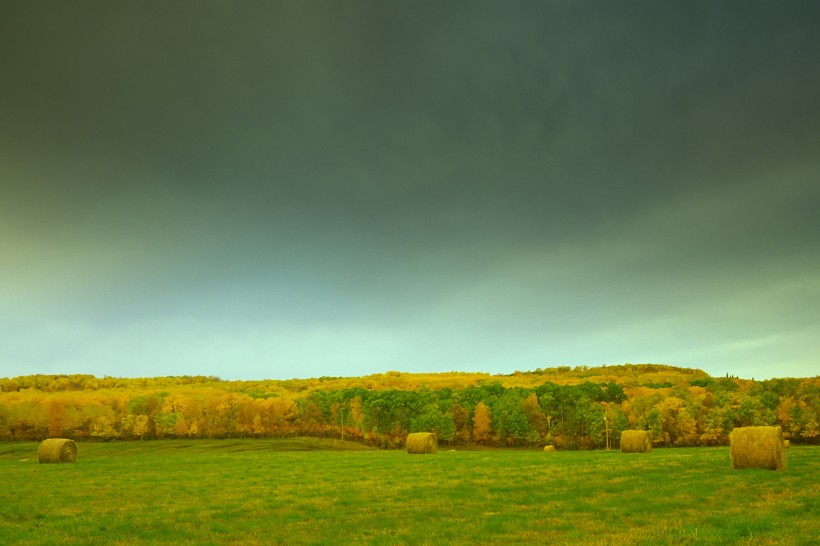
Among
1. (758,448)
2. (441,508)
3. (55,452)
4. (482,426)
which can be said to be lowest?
(482,426)

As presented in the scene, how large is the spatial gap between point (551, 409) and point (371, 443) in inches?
1462

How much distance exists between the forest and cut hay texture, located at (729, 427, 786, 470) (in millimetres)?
78241

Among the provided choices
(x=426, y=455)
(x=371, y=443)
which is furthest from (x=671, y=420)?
(x=426, y=455)

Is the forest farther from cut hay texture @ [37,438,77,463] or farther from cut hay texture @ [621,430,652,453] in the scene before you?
cut hay texture @ [37,438,77,463]

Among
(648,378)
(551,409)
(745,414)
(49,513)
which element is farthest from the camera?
(648,378)

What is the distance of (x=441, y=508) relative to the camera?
21.5m

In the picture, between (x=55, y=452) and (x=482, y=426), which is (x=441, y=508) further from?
(x=482, y=426)

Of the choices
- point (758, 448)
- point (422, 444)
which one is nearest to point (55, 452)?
point (422, 444)

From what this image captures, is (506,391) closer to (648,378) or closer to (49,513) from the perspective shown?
(648,378)

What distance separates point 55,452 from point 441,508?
165 ft

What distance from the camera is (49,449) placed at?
191ft

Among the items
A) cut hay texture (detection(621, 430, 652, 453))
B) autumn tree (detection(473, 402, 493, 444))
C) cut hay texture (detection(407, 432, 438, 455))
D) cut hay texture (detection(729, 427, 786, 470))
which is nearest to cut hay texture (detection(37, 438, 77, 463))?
cut hay texture (detection(407, 432, 438, 455))

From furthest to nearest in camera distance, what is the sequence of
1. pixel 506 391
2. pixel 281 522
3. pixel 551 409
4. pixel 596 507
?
1. pixel 506 391
2. pixel 551 409
3. pixel 596 507
4. pixel 281 522

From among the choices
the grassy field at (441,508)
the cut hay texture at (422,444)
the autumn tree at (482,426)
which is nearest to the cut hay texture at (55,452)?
the grassy field at (441,508)
